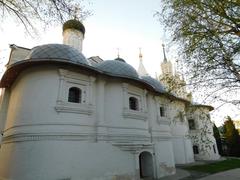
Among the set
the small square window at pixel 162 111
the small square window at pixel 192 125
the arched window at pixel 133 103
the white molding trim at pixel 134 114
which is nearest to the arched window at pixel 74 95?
the white molding trim at pixel 134 114

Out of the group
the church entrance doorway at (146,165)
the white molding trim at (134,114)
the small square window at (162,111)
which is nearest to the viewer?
the white molding trim at (134,114)

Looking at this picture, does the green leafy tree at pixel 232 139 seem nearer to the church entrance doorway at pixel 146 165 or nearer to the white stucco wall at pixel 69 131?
the church entrance doorway at pixel 146 165

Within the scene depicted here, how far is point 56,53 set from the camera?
9.51 m

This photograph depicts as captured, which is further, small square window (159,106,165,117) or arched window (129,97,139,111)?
small square window (159,106,165,117)

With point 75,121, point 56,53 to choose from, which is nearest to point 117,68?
point 56,53

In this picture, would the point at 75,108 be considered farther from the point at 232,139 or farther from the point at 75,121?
→ the point at 232,139

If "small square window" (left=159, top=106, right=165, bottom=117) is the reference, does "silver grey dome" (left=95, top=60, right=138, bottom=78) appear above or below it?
above

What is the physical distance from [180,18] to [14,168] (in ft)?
27.6

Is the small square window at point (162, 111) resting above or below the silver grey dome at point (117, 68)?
below

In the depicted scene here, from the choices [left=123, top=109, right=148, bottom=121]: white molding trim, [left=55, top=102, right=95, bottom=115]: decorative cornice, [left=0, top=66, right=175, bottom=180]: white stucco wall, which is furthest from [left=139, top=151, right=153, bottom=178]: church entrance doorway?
[left=55, top=102, right=95, bottom=115]: decorative cornice

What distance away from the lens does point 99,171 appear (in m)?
8.85

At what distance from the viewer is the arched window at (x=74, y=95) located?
9.40 meters

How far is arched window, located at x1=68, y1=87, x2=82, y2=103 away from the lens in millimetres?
9398

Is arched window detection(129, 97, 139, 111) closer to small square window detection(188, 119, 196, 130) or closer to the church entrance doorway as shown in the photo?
the church entrance doorway
